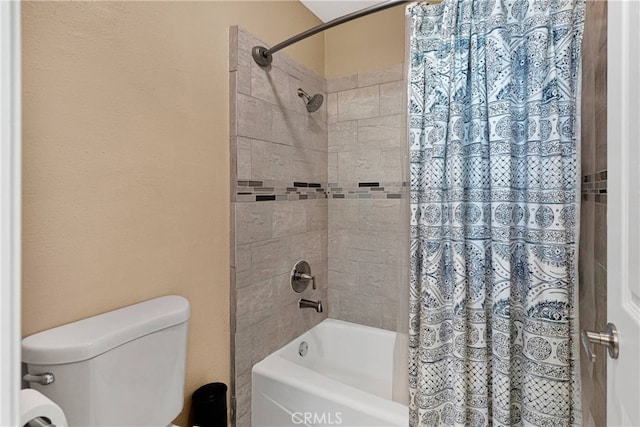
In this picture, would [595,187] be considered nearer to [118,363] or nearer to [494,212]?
[494,212]

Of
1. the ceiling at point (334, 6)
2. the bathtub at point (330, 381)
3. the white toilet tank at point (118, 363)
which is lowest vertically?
the bathtub at point (330, 381)

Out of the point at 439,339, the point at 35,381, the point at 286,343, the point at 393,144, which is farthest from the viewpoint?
the point at 393,144

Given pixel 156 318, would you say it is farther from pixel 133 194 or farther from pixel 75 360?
pixel 133 194

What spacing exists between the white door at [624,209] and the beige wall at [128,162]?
1288 millimetres

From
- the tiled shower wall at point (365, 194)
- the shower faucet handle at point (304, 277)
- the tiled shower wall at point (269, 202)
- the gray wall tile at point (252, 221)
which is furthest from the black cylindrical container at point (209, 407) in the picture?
the tiled shower wall at point (365, 194)

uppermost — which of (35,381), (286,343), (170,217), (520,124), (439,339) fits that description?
(520,124)

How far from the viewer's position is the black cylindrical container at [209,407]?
4.11 ft

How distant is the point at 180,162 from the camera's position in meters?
1.25

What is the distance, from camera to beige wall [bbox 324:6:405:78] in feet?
6.52

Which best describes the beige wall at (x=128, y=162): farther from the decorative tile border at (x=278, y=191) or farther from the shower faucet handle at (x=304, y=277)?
the shower faucet handle at (x=304, y=277)

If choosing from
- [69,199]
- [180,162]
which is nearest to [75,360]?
[69,199]

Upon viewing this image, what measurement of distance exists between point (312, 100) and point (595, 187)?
1408mm

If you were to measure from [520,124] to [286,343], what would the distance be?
1546 millimetres

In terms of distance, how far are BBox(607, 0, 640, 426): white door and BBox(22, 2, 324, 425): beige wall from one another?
1.29 metres
